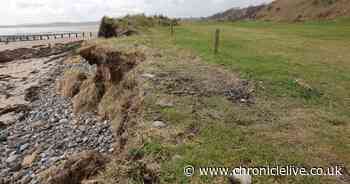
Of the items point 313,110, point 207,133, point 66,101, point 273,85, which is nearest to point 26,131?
point 66,101

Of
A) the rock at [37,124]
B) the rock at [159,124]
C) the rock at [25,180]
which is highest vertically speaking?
the rock at [159,124]

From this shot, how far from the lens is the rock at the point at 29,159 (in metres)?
7.32

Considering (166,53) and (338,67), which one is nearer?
(338,67)

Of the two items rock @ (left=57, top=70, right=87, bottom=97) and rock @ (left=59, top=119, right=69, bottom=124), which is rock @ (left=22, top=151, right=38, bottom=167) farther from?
rock @ (left=57, top=70, right=87, bottom=97)

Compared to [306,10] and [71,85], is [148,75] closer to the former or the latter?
[71,85]

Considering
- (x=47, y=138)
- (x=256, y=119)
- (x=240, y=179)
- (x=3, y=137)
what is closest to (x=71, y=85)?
(x=3, y=137)

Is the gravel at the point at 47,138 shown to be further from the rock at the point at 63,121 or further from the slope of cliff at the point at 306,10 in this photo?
the slope of cliff at the point at 306,10

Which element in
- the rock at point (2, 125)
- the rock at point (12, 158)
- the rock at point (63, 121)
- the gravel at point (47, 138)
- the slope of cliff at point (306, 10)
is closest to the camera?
the gravel at point (47, 138)

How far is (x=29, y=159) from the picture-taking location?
7.49 meters

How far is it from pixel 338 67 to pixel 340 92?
2.87m

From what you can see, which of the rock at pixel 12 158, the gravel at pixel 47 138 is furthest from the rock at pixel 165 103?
the rock at pixel 12 158

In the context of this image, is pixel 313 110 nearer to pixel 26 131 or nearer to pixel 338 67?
pixel 338 67

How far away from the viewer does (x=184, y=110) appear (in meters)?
6.00

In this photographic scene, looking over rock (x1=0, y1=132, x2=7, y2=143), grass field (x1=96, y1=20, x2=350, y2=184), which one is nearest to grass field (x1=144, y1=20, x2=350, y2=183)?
grass field (x1=96, y1=20, x2=350, y2=184)
